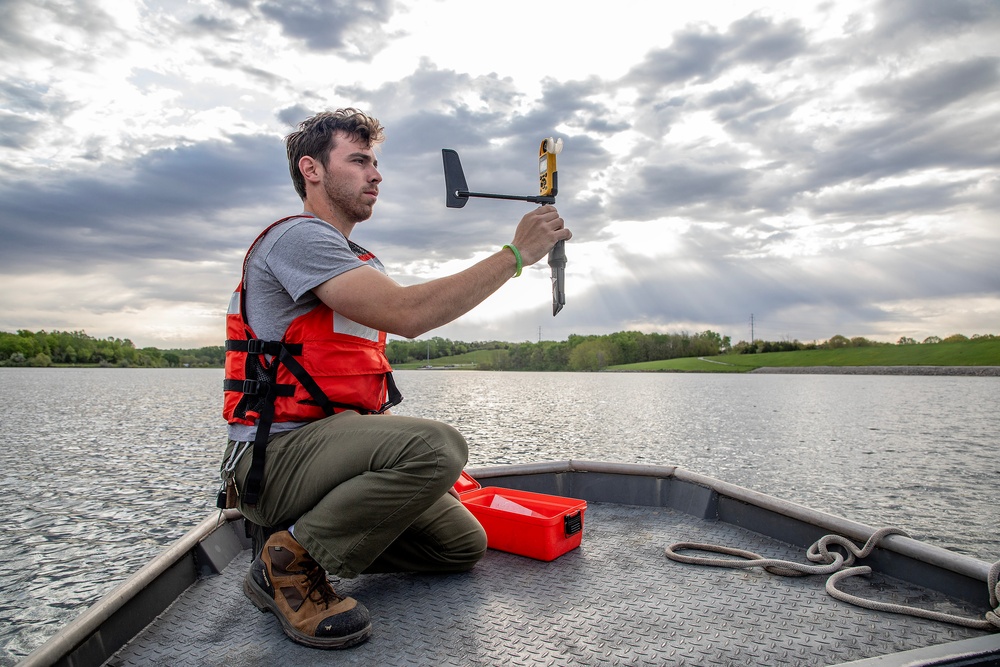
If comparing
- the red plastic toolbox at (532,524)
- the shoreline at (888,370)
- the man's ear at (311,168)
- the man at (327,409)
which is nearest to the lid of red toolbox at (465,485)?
the red plastic toolbox at (532,524)

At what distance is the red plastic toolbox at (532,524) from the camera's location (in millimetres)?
3385

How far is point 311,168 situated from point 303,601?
1.94 m

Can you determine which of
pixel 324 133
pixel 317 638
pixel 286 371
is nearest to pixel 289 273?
pixel 286 371

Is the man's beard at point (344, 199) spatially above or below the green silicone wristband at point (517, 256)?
above

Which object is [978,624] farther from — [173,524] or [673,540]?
[173,524]

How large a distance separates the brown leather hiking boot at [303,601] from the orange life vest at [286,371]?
284 mm

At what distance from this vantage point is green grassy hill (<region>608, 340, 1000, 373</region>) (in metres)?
96.9

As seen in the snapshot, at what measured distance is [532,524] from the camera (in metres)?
3.41

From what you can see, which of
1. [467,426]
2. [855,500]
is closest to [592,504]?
[855,500]

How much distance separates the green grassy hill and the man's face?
11539 centimetres

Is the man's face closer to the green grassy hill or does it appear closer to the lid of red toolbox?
the lid of red toolbox

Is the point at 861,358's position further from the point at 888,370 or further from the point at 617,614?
the point at 617,614

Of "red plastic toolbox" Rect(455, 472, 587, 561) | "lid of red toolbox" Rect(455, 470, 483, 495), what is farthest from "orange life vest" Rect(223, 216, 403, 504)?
"lid of red toolbox" Rect(455, 470, 483, 495)

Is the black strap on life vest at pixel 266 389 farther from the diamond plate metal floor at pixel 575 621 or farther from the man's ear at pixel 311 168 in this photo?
the man's ear at pixel 311 168
